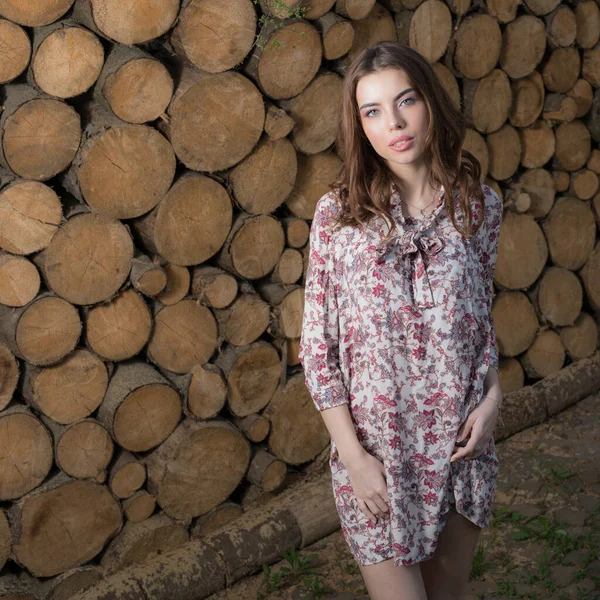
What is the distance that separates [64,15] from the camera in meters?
2.47

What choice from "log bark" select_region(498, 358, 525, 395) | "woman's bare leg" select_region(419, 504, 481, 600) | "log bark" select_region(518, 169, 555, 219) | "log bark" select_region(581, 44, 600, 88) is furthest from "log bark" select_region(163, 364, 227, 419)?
"log bark" select_region(581, 44, 600, 88)

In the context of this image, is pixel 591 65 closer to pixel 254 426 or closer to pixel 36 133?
pixel 254 426

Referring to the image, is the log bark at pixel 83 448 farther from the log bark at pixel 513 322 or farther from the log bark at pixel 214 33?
the log bark at pixel 513 322

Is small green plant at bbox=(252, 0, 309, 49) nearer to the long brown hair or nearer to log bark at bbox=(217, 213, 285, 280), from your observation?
log bark at bbox=(217, 213, 285, 280)

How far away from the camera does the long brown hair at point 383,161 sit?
188 centimetres

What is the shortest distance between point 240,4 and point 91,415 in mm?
1414

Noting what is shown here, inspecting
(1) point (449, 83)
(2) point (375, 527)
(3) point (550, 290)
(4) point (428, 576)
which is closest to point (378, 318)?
(2) point (375, 527)

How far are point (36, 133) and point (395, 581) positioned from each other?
1571mm

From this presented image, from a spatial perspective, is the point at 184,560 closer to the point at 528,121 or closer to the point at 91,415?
the point at 91,415

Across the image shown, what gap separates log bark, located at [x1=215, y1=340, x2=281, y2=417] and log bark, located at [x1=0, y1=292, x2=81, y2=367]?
62cm

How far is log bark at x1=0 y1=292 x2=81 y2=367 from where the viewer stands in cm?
257

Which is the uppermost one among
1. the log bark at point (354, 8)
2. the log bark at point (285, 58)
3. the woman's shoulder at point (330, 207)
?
the log bark at point (354, 8)

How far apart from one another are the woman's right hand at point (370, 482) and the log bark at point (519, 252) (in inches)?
86.7

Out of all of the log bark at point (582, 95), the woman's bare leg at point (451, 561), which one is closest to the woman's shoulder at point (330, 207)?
the woman's bare leg at point (451, 561)
